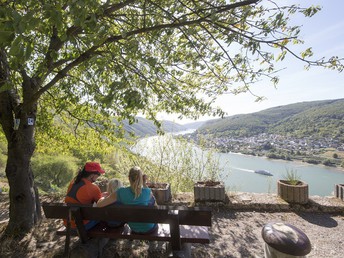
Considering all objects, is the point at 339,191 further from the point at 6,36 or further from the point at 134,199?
the point at 6,36

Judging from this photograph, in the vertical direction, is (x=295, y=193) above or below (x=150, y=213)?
below

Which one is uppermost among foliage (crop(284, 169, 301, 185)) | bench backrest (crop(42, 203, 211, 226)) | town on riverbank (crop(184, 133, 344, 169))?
bench backrest (crop(42, 203, 211, 226))

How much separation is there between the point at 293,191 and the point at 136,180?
13.8ft

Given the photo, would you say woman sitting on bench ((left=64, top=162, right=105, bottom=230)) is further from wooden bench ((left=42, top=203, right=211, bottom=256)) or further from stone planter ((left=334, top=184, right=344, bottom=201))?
stone planter ((left=334, top=184, right=344, bottom=201))

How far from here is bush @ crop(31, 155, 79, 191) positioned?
2445 cm

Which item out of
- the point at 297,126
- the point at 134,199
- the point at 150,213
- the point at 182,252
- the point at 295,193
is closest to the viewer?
the point at 150,213

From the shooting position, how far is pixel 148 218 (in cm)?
273

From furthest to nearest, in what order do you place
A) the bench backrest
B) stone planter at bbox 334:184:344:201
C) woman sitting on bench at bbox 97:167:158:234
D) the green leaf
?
stone planter at bbox 334:184:344:201 < woman sitting on bench at bbox 97:167:158:234 < the bench backrest < the green leaf

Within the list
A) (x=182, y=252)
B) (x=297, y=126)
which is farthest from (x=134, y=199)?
(x=297, y=126)

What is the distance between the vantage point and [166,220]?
2717 millimetres

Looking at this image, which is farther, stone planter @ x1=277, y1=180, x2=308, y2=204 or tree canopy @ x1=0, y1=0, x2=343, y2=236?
stone planter @ x1=277, y1=180, x2=308, y2=204

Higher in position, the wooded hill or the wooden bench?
the wooded hill

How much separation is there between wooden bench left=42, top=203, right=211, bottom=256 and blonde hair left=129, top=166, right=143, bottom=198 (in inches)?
10.4

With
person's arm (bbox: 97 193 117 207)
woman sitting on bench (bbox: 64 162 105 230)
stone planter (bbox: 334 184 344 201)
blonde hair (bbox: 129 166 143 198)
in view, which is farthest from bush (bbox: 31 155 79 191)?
blonde hair (bbox: 129 166 143 198)
